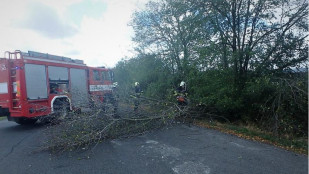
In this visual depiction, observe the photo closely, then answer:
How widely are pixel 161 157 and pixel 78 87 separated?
6.11 metres

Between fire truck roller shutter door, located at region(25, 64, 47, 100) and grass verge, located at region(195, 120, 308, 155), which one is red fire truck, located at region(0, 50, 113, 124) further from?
grass verge, located at region(195, 120, 308, 155)

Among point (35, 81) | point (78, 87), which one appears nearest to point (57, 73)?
point (35, 81)

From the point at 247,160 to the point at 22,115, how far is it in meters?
7.03

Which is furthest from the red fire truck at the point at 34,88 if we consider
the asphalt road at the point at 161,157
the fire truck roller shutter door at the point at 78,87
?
the asphalt road at the point at 161,157

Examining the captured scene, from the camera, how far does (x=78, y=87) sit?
28.8 feet

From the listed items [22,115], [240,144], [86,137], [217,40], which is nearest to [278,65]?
[217,40]

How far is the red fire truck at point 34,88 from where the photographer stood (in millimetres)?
6609

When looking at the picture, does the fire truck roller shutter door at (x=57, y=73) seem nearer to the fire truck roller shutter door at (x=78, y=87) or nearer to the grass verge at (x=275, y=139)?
the fire truck roller shutter door at (x=78, y=87)

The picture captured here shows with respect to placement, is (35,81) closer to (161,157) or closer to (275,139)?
(161,157)

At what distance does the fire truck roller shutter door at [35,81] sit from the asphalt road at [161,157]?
191 centimetres

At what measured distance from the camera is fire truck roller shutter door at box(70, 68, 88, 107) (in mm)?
6625

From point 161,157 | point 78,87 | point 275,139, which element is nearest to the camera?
point 161,157

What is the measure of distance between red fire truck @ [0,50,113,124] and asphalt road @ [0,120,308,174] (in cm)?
159

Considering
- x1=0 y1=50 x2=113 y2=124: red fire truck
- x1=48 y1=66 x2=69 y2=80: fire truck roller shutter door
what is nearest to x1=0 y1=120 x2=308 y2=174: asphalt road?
x1=0 y1=50 x2=113 y2=124: red fire truck
